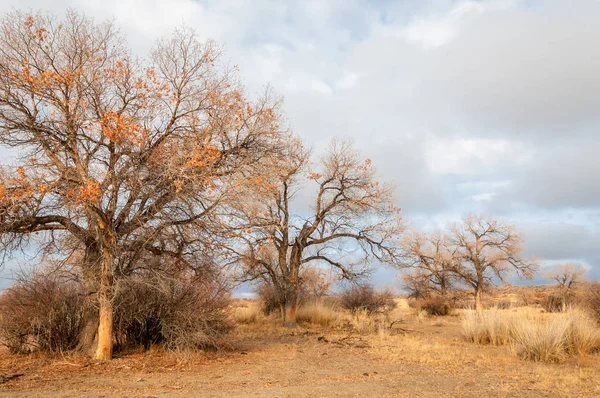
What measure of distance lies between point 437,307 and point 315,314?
39.1 feet

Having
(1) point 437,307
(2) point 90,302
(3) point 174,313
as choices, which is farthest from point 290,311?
(1) point 437,307

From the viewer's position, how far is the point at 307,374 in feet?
30.5

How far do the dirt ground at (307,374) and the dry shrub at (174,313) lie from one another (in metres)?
0.47

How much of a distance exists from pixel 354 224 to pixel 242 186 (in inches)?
417

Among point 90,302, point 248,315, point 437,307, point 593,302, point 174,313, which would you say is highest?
point 90,302

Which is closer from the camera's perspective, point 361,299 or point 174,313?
point 174,313

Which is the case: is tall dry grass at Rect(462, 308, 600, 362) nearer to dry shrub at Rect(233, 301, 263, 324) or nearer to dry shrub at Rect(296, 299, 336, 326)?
dry shrub at Rect(296, 299, 336, 326)

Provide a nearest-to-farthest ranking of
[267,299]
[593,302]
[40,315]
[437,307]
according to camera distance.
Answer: [40,315] < [593,302] < [267,299] < [437,307]

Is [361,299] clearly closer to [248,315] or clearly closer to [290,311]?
[248,315]

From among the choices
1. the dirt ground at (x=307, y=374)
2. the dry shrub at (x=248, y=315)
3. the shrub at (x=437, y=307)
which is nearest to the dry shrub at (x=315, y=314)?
the dry shrub at (x=248, y=315)

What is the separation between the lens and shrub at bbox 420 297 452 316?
30.1m

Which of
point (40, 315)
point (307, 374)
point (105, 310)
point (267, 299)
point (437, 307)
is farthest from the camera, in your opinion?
point (437, 307)

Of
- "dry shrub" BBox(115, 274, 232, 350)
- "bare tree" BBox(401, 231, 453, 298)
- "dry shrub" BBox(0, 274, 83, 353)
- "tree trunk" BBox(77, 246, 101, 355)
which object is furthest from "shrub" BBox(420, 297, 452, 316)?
"dry shrub" BBox(0, 274, 83, 353)

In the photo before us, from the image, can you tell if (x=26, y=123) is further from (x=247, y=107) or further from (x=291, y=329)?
(x=291, y=329)
